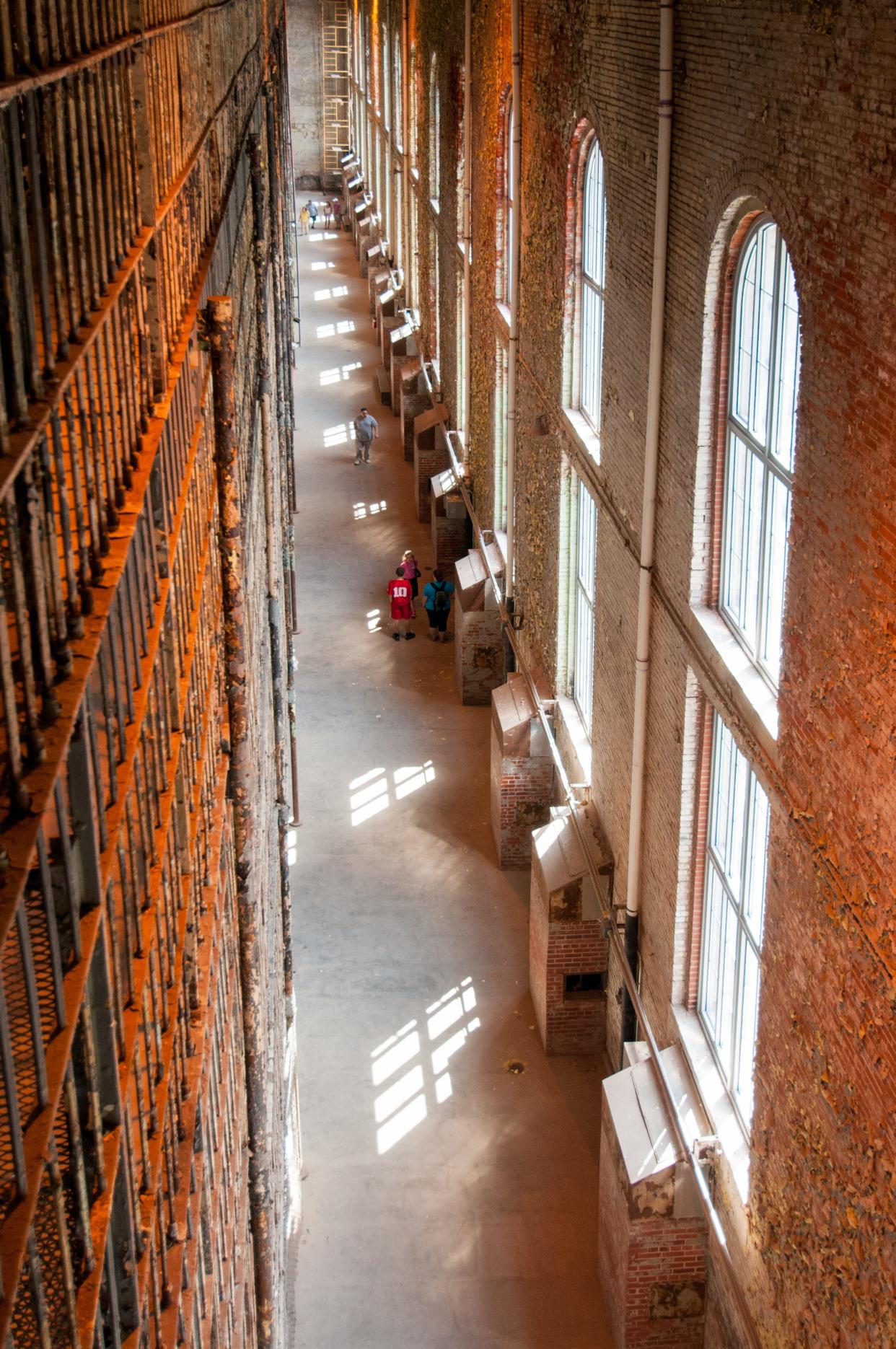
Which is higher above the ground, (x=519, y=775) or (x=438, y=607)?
(x=519, y=775)

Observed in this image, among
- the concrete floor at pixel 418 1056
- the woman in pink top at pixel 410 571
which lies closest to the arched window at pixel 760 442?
the concrete floor at pixel 418 1056

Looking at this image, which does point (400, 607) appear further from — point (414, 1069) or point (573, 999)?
Result: point (414, 1069)

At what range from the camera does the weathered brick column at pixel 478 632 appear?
16422 millimetres

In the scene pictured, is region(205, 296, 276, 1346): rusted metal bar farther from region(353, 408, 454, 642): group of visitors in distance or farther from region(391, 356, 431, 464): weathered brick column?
A: region(391, 356, 431, 464): weathered brick column

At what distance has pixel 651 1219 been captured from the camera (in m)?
8.49

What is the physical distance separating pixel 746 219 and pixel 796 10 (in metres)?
1.34

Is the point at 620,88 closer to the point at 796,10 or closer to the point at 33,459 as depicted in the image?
the point at 796,10

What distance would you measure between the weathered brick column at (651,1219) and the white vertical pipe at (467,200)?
36.4ft

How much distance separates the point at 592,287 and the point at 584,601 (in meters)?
2.40

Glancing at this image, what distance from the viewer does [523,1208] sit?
10.0m

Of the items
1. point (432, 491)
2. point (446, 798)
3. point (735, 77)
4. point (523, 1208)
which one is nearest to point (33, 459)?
point (735, 77)

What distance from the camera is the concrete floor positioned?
9375 millimetres

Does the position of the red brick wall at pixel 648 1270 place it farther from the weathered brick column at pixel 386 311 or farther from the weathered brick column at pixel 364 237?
the weathered brick column at pixel 364 237

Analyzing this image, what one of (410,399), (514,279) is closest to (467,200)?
(514,279)
